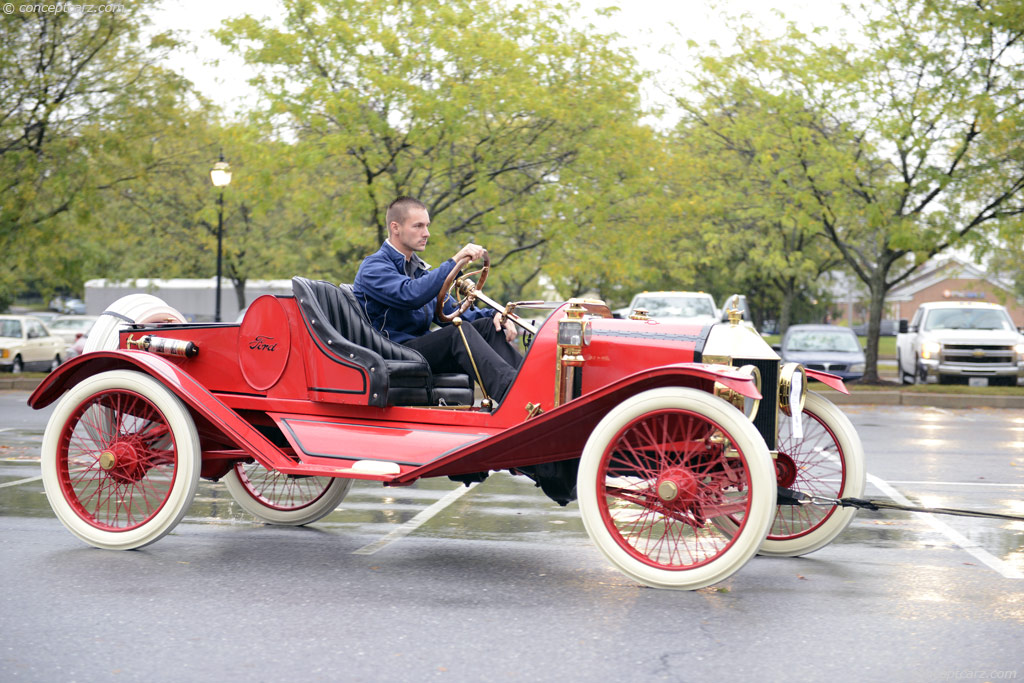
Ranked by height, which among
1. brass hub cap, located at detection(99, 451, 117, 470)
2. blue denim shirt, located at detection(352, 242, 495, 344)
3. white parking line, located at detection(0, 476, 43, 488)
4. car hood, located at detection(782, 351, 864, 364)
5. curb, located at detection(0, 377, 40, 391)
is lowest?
curb, located at detection(0, 377, 40, 391)

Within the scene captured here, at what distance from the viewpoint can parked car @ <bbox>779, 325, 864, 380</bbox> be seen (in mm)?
21969

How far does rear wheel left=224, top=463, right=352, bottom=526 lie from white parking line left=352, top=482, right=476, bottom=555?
455mm

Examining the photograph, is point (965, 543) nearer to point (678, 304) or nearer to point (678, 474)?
point (678, 474)

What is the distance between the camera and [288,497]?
679 cm

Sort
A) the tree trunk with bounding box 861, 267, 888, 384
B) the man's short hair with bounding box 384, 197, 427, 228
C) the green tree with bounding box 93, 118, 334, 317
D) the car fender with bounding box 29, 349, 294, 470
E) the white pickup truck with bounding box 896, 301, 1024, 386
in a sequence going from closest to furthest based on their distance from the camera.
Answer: the car fender with bounding box 29, 349, 294, 470 → the man's short hair with bounding box 384, 197, 427, 228 → the white pickup truck with bounding box 896, 301, 1024, 386 → the tree trunk with bounding box 861, 267, 888, 384 → the green tree with bounding box 93, 118, 334, 317

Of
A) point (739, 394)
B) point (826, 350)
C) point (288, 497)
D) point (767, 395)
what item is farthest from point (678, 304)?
point (739, 394)

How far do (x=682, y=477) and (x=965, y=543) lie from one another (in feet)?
7.30

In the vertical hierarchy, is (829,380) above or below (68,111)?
below

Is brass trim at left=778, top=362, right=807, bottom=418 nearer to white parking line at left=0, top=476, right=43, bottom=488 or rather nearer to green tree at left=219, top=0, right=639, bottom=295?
white parking line at left=0, top=476, right=43, bottom=488

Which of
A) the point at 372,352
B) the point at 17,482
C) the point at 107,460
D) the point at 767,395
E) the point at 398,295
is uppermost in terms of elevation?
the point at 398,295

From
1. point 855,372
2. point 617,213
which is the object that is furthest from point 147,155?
point 855,372

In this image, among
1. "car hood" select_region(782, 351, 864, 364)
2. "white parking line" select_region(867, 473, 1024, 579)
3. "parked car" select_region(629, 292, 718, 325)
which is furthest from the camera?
"car hood" select_region(782, 351, 864, 364)

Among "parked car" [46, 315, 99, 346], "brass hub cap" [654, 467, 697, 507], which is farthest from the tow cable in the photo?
"parked car" [46, 315, 99, 346]

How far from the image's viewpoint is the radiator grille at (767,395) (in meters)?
5.03
